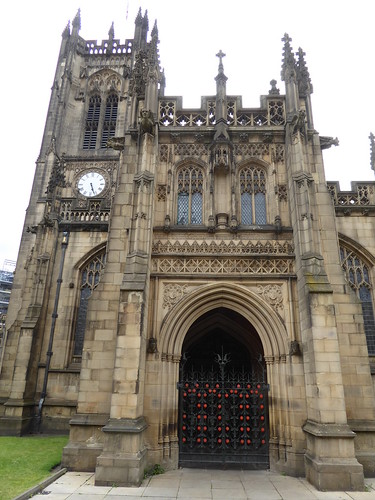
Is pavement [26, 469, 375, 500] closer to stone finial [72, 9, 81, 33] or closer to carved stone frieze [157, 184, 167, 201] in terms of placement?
carved stone frieze [157, 184, 167, 201]

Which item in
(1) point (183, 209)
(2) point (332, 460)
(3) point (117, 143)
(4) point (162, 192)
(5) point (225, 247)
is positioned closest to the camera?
(2) point (332, 460)

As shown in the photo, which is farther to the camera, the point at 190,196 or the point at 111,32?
the point at 111,32

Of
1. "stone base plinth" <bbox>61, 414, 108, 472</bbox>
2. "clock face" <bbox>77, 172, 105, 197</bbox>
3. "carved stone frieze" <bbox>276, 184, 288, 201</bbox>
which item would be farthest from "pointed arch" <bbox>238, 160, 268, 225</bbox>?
"clock face" <bbox>77, 172, 105, 197</bbox>

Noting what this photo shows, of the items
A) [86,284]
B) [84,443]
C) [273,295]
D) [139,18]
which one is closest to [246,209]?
[273,295]

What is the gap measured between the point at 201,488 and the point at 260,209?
332 inches

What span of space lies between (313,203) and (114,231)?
6.49 meters

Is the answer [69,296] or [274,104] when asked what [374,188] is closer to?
[274,104]

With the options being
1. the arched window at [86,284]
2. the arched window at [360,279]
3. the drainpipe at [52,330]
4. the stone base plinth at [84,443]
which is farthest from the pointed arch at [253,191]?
the drainpipe at [52,330]

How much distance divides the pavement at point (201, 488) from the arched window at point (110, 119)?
29465 mm

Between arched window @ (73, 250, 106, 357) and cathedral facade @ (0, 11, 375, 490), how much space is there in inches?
78.5

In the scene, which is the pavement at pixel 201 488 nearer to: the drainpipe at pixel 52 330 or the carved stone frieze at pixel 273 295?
the carved stone frieze at pixel 273 295

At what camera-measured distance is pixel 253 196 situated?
41.1 ft

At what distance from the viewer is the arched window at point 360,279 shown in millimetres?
16375

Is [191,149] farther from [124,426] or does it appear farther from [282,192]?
[124,426]
